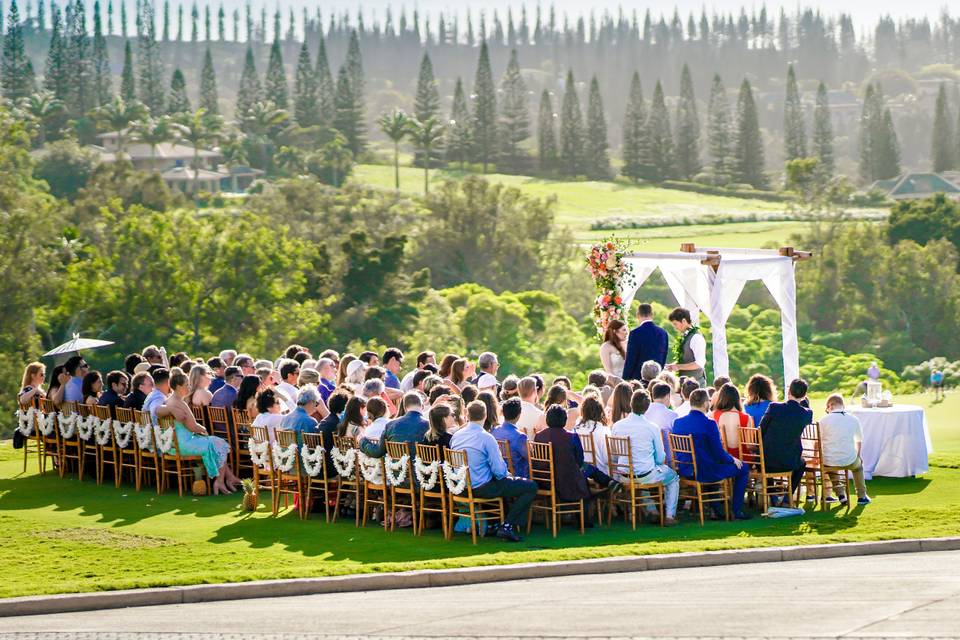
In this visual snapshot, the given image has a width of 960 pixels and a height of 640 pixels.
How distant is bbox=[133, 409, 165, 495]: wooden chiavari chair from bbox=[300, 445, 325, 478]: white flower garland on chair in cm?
210

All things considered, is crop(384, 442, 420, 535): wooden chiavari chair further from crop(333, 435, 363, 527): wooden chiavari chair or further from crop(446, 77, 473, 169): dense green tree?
crop(446, 77, 473, 169): dense green tree

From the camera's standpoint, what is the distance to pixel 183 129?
103 m

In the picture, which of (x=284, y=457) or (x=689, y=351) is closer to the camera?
(x=284, y=457)

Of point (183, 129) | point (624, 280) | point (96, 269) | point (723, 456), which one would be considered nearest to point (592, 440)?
point (723, 456)

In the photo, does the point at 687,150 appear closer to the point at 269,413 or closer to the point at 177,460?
the point at 177,460

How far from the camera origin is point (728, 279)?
14.8 meters

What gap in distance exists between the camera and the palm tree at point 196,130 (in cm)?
10225

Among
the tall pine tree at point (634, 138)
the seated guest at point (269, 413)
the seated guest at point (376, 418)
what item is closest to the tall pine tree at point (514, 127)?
the tall pine tree at point (634, 138)

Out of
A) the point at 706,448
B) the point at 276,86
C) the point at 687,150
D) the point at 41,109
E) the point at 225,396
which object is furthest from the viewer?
the point at 276,86

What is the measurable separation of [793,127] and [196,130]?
48795 millimetres

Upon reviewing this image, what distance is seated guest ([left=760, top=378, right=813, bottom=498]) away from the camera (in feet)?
34.8

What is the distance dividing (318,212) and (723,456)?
56.6m

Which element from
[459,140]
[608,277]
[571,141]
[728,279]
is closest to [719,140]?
[571,141]

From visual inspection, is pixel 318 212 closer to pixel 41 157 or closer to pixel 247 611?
pixel 41 157
